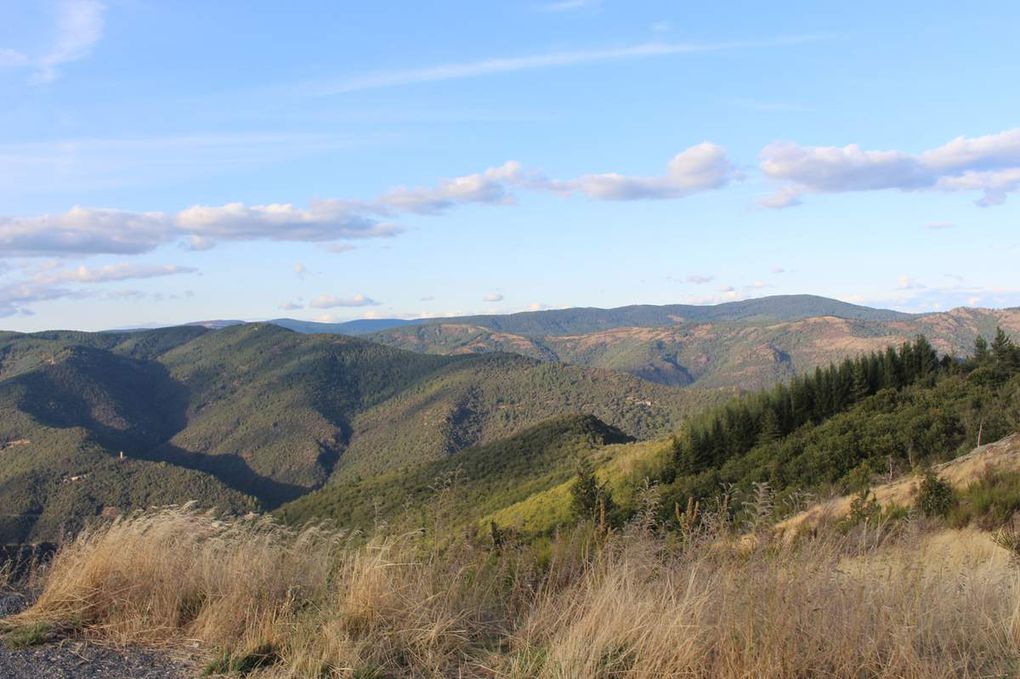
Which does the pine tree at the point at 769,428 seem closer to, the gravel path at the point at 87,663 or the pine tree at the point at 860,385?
the pine tree at the point at 860,385

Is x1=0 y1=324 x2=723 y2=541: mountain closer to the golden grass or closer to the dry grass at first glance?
the golden grass

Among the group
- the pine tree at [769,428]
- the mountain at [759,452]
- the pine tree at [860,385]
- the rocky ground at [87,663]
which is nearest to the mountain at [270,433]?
the mountain at [759,452]

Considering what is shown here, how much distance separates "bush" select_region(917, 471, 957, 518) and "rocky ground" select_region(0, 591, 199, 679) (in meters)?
10.5

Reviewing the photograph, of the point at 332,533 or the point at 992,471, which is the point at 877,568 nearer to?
the point at 332,533

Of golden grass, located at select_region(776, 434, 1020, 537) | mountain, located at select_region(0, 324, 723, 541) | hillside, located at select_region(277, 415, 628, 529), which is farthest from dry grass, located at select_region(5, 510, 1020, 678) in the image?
mountain, located at select_region(0, 324, 723, 541)

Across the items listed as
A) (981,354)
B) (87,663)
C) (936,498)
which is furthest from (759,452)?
(87,663)

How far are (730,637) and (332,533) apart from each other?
13.1ft

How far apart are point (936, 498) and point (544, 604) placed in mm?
9337

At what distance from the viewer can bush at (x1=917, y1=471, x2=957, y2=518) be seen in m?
11.0

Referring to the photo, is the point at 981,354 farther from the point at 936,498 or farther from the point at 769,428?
the point at 936,498

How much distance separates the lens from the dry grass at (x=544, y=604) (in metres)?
3.83

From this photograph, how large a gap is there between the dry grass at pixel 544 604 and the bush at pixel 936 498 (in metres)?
5.61

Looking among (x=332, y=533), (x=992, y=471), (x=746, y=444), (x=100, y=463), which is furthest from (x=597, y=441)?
(x=100, y=463)

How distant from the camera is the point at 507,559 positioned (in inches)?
235
